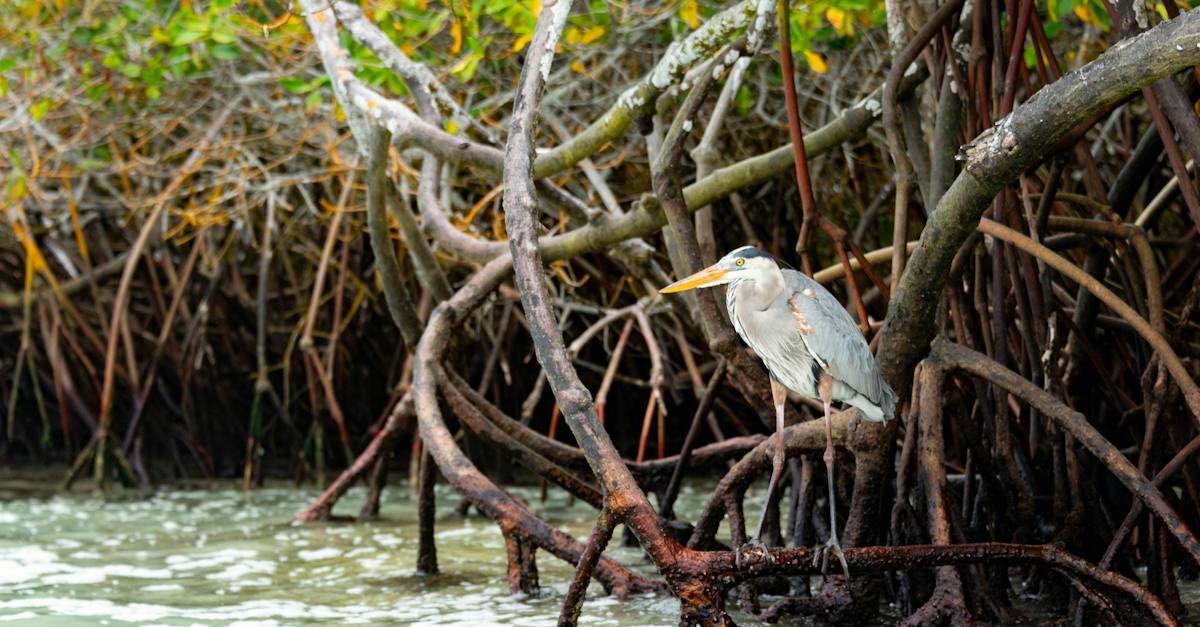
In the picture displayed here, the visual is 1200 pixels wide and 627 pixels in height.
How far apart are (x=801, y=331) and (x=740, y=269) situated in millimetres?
177

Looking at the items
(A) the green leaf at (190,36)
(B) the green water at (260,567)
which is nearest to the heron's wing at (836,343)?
(B) the green water at (260,567)

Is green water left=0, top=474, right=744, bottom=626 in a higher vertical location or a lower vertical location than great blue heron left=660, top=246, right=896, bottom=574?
lower

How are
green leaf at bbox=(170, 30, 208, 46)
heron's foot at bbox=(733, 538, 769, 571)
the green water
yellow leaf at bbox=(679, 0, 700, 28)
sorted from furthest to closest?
green leaf at bbox=(170, 30, 208, 46) → yellow leaf at bbox=(679, 0, 700, 28) → the green water → heron's foot at bbox=(733, 538, 769, 571)

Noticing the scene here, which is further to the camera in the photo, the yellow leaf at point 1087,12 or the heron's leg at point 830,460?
the yellow leaf at point 1087,12

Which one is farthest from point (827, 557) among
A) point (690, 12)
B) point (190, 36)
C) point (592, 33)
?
point (190, 36)

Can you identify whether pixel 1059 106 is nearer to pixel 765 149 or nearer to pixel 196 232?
pixel 765 149

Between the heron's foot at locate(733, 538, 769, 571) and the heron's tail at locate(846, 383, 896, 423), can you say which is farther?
the heron's tail at locate(846, 383, 896, 423)

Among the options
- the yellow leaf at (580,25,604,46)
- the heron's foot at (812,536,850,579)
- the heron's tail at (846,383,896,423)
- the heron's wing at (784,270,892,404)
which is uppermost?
the yellow leaf at (580,25,604,46)

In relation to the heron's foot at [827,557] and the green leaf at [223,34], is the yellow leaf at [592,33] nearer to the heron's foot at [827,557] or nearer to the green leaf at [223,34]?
the green leaf at [223,34]

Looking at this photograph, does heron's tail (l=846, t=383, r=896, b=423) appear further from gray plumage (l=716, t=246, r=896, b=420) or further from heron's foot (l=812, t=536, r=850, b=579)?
heron's foot (l=812, t=536, r=850, b=579)

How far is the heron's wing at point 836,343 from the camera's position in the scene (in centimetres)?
264

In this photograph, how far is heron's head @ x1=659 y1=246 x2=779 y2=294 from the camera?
2715 millimetres

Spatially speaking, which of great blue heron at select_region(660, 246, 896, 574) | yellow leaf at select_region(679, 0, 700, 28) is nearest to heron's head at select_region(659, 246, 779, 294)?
great blue heron at select_region(660, 246, 896, 574)

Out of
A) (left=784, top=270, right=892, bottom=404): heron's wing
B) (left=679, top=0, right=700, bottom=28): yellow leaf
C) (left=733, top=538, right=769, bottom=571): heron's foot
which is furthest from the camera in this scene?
(left=679, top=0, right=700, bottom=28): yellow leaf
